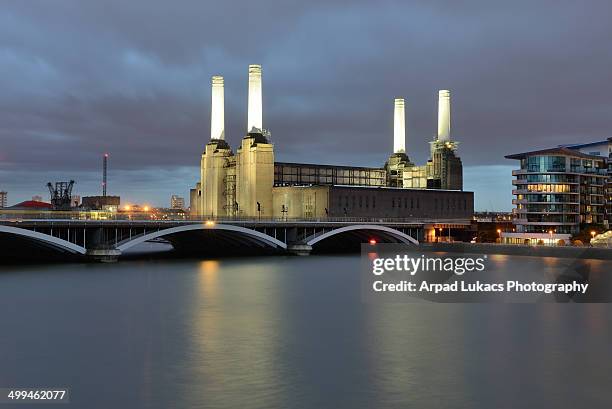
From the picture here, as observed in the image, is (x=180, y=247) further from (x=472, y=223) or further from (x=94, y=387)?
(x=94, y=387)

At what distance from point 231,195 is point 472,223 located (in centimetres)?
4717

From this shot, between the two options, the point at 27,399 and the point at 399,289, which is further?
the point at 399,289

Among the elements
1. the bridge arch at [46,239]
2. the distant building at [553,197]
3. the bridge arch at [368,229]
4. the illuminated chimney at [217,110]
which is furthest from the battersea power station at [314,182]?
the bridge arch at [46,239]

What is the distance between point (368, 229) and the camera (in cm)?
10119

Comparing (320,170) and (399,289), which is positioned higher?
(320,170)

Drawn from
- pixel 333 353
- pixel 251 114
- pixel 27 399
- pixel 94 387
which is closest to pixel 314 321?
pixel 333 353

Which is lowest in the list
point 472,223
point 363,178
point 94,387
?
point 94,387

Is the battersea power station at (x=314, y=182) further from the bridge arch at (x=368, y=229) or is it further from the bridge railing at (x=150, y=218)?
the bridge arch at (x=368, y=229)

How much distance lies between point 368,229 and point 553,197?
98.1 ft

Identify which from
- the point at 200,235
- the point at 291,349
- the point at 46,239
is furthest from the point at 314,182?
the point at 291,349

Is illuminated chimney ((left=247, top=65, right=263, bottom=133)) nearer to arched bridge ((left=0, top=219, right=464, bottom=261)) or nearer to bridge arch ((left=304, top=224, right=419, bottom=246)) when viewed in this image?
arched bridge ((left=0, top=219, right=464, bottom=261))

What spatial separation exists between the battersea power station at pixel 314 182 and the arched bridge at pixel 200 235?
27.3ft

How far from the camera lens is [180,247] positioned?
109 meters

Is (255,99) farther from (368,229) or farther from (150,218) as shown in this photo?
(150,218)
